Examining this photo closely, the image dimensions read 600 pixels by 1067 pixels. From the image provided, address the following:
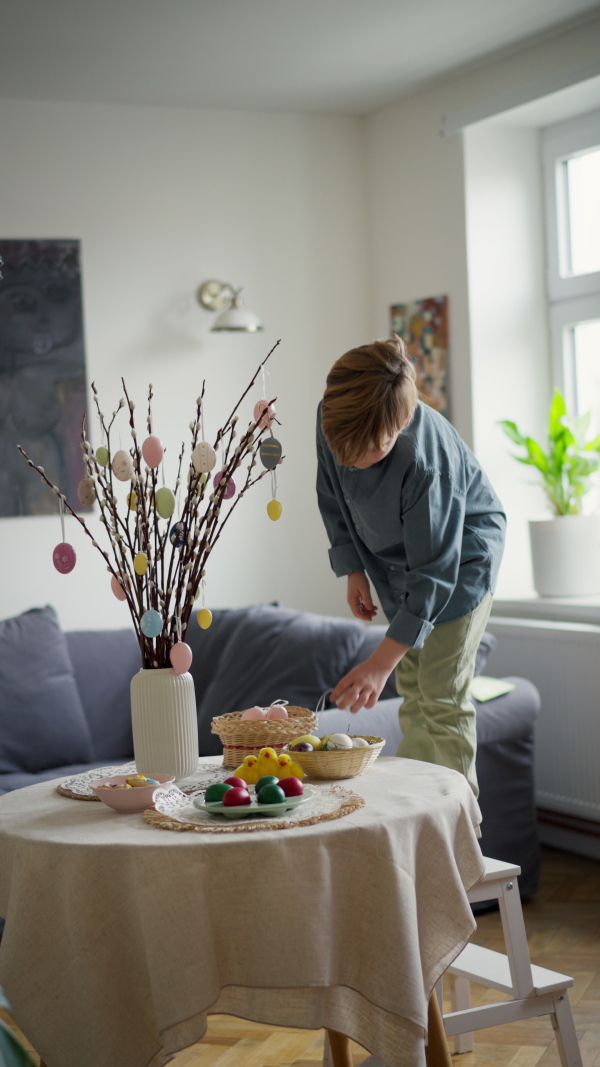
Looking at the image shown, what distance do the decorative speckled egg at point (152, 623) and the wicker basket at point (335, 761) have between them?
0.97ft

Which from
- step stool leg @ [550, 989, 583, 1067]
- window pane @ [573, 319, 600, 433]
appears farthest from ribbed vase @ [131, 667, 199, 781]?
window pane @ [573, 319, 600, 433]

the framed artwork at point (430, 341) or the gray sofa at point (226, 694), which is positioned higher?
the framed artwork at point (430, 341)

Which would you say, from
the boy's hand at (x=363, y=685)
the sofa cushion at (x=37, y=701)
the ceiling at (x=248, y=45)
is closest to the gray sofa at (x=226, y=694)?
the sofa cushion at (x=37, y=701)

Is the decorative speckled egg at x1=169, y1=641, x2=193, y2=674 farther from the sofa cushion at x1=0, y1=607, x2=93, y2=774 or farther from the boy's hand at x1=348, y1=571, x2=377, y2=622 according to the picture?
the sofa cushion at x1=0, y1=607, x2=93, y2=774

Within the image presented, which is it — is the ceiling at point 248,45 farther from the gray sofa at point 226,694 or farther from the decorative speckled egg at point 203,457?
the decorative speckled egg at point 203,457

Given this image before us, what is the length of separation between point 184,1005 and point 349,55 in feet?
10.9

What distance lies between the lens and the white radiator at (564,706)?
11.7ft

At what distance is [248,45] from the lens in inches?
143

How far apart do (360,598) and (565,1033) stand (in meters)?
0.92

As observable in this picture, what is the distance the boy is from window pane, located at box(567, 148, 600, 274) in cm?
227

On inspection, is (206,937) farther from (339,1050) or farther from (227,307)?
(227,307)

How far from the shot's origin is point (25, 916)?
4.88 feet

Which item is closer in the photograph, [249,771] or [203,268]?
[249,771]

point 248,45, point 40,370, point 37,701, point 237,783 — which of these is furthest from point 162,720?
point 248,45
